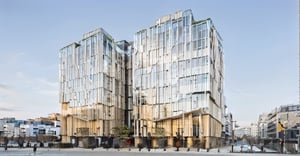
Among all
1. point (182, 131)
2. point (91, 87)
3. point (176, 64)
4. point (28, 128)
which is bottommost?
point (28, 128)

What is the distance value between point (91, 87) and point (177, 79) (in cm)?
2578

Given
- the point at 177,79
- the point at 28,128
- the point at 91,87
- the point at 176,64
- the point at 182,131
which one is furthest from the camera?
the point at 28,128

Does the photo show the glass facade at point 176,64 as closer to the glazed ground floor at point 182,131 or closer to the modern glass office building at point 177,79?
the modern glass office building at point 177,79

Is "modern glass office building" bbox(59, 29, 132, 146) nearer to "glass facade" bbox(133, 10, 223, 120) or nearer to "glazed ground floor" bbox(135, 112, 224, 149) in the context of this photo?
"glass facade" bbox(133, 10, 223, 120)

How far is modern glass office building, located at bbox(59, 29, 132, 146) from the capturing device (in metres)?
90.1

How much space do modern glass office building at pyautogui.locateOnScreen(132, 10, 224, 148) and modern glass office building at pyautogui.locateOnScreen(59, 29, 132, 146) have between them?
1003 centimetres

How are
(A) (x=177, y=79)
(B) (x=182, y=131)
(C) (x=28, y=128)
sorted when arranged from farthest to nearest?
(C) (x=28, y=128), (A) (x=177, y=79), (B) (x=182, y=131)

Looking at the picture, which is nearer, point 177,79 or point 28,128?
point 177,79

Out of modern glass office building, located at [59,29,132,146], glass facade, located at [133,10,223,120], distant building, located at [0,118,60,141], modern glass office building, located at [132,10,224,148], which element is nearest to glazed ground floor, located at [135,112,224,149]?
modern glass office building, located at [132,10,224,148]

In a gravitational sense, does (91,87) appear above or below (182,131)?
above

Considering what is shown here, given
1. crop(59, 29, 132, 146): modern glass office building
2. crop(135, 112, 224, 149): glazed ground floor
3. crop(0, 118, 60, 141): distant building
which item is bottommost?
crop(0, 118, 60, 141): distant building

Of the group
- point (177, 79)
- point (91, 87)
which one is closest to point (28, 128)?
point (91, 87)

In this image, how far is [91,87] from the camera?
91.6m

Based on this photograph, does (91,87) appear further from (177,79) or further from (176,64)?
(177,79)
